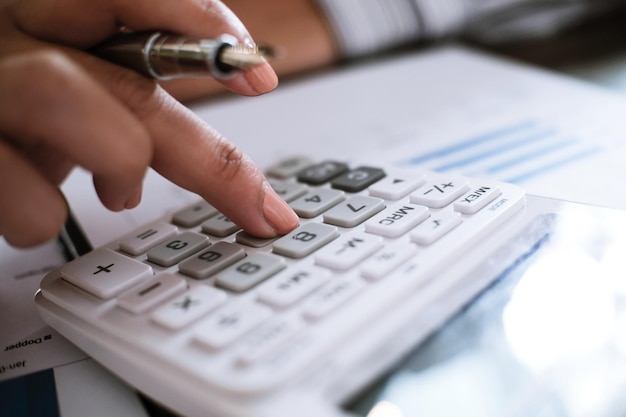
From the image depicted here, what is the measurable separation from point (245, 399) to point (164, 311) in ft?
0.22

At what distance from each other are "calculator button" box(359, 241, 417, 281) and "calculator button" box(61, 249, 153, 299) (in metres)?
0.11

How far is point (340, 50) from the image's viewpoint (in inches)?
28.7

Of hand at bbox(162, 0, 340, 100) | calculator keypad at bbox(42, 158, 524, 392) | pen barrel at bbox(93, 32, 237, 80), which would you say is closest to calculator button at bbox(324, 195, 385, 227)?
calculator keypad at bbox(42, 158, 524, 392)

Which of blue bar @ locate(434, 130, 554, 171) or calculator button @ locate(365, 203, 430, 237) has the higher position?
calculator button @ locate(365, 203, 430, 237)

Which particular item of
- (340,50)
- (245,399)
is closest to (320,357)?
(245,399)

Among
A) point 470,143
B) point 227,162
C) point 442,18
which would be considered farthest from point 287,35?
point 227,162

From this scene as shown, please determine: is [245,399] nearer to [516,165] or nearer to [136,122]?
[136,122]

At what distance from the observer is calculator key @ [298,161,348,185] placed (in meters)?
0.39

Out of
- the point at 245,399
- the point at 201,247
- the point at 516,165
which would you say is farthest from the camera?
the point at 516,165

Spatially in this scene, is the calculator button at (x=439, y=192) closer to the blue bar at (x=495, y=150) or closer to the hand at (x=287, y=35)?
the blue bar at (x=495, y=150)

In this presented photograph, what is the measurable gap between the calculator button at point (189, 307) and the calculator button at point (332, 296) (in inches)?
1.7

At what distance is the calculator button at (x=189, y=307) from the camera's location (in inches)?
10.4

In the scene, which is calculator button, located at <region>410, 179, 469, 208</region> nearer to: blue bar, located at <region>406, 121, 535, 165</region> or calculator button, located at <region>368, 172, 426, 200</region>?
calculator button, located at <region>368, 172, 426, 200</region>

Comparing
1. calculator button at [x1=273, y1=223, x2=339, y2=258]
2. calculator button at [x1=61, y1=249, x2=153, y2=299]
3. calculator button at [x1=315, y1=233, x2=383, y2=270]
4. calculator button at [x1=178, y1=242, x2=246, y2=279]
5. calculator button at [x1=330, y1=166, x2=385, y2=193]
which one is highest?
calculator button at [x1=330, y1=166, x2=385, y2=193]
